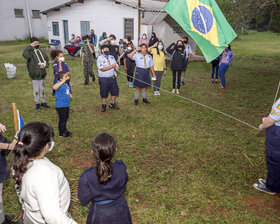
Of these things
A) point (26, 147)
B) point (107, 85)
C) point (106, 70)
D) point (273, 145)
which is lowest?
point (107, 85)

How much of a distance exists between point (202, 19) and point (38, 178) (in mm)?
4175

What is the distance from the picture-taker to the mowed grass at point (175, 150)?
371cm

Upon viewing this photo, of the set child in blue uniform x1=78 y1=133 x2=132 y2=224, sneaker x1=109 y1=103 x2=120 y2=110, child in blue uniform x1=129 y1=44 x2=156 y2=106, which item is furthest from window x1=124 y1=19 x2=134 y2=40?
child in blue uniform x1=78 y1=133 x2=132 y2=224

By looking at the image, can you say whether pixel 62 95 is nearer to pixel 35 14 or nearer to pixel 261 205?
pixel 261 205

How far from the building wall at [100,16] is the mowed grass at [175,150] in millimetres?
9122

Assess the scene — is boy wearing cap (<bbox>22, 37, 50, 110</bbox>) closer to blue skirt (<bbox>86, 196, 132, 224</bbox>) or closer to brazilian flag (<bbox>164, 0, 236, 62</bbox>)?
brazilian flag (<bbox>164, 0, 236, 62</bbox>)

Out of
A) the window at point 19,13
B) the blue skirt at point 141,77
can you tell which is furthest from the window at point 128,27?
the window at point 19,13

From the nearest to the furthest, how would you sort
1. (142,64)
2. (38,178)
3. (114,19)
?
1. (38,178)
2. (142,64)
3. (114,19)

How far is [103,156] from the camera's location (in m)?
2.09

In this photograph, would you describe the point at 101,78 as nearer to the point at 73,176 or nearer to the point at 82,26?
the point at 73,176

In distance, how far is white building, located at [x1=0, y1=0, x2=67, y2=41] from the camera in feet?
86.2

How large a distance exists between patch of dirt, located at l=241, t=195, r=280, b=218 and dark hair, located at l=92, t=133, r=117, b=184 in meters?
2.75

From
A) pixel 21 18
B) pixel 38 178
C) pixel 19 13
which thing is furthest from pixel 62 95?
pixel 19 13

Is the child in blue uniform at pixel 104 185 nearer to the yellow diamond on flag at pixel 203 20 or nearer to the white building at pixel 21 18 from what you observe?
the yellow diamond on flag at pixel 203 20
